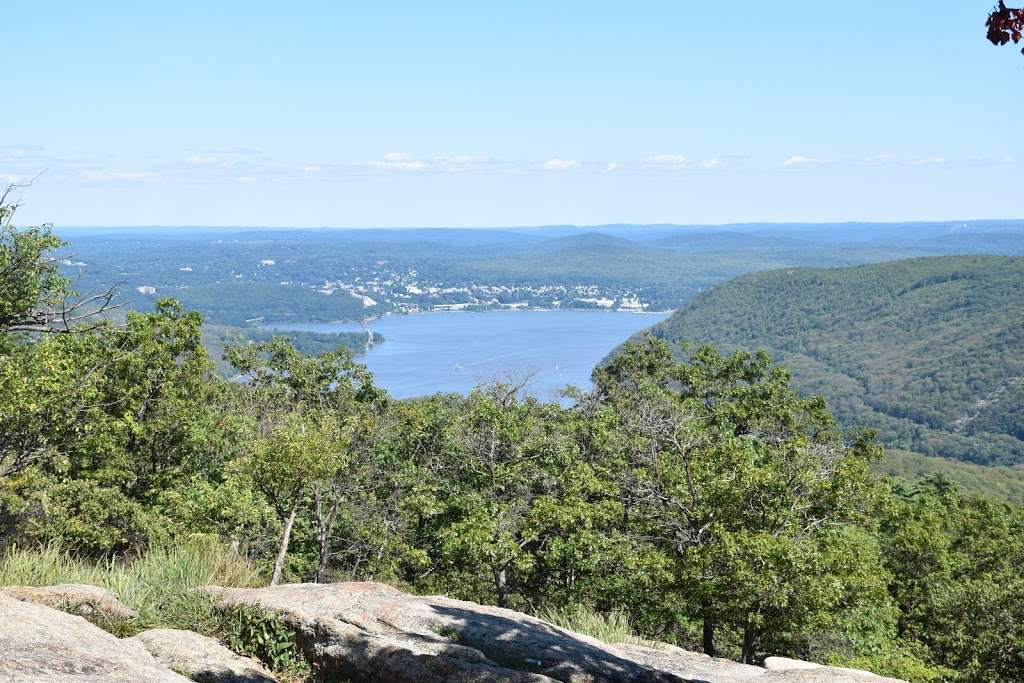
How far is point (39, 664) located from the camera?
19.5 feet

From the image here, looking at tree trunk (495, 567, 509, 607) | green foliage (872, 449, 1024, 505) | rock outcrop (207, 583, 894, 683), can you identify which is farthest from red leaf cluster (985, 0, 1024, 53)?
green foliage (872, 449, 1024, 505)

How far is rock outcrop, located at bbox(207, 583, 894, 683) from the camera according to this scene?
7941mm

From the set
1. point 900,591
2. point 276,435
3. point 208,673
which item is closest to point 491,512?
point 276,435

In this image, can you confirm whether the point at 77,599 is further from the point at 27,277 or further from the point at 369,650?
the point at 27,277

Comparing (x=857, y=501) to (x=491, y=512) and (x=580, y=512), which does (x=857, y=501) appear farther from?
(x=491, y=512)

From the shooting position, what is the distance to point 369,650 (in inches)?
323

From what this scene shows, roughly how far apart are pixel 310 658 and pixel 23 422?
23.4 feet

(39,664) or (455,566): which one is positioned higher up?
(39,664)

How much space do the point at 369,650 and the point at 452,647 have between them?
2.72 ft

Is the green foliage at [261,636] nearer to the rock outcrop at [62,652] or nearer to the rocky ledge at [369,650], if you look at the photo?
Answer: the rocky ledge at [369,650]

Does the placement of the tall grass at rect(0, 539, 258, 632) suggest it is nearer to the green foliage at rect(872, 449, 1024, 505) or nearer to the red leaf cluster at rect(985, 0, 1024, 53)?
the red leaf cluster at rect(985, 0, 1024, 53)

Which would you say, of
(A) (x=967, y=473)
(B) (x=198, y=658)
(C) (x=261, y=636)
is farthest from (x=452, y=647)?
(A) (x=967, y=473)

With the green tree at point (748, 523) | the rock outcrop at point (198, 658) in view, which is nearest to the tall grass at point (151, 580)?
the rock outcrop at point (198, 658)

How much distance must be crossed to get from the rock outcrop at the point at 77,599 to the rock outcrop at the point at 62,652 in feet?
1.59
